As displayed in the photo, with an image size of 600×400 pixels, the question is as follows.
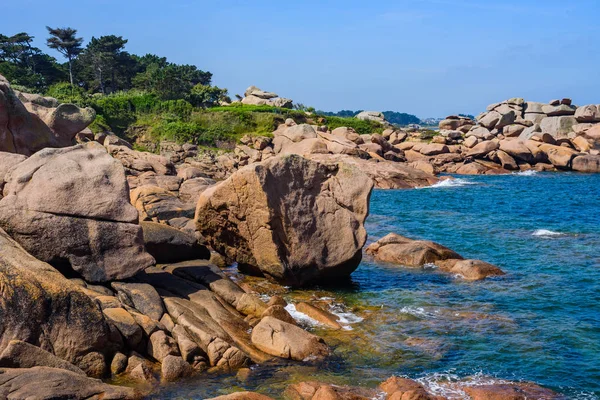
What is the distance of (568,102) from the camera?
9112 centimetres

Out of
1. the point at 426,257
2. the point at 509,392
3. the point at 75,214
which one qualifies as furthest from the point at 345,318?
the point at 75,214

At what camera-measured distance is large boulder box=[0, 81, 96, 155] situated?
26.1 metres

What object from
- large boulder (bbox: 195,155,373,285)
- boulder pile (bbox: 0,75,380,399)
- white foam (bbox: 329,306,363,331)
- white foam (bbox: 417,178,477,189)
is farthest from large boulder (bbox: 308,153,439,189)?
white foam (bbox: 329,306,363,331)

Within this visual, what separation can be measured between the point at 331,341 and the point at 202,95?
245ft

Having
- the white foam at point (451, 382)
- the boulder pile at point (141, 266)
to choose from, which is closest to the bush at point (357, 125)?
the boulder pile at point (141, 266)

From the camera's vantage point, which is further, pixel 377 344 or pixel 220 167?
pixel 220 167

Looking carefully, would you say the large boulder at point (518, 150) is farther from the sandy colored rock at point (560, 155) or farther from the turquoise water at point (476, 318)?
the turquoise water at point (476, 318)

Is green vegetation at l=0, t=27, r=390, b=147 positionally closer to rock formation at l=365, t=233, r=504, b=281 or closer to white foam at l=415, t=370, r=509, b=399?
rock formation at l=365, t=233, r=504, b=281

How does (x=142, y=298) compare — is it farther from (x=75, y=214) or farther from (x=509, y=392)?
(x=509, y=392)

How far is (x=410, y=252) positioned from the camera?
28.8m

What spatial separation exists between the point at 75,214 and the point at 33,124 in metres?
12.7

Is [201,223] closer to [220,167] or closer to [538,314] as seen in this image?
[538,314]

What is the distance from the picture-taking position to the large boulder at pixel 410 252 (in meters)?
28.2

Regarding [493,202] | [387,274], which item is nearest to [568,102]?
[493,202]
